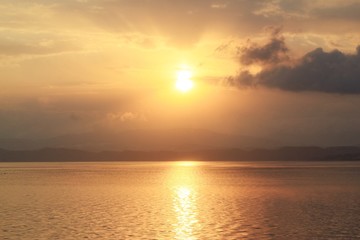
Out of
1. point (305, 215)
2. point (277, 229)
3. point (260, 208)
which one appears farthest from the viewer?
point (260, 208)

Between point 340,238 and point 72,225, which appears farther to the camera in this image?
point 72,225

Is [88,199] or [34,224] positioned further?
[88,199]

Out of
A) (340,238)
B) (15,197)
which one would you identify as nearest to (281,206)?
(340,238)

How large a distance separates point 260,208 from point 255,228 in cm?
1796

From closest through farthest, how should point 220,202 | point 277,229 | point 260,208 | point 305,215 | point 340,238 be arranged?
point 340,238, point 277,229, point 305,215, point 260,208, point 220,202

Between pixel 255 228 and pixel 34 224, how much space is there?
21.6 meters

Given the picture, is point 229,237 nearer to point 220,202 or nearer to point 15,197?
point 220,202

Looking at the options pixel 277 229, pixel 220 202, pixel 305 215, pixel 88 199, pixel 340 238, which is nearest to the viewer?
pixel 340 238

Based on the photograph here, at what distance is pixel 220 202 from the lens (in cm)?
7462

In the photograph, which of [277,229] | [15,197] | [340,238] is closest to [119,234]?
[277,229]

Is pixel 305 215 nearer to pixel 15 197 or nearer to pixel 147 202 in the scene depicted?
pixel 147 202

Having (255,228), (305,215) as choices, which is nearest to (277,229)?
(255,228)

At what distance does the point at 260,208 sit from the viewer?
2574 inches

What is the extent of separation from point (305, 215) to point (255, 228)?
12242mm
